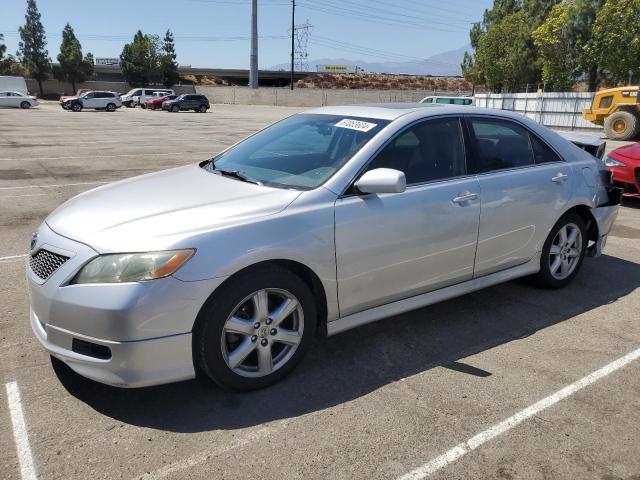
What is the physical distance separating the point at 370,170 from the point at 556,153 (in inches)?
83.4

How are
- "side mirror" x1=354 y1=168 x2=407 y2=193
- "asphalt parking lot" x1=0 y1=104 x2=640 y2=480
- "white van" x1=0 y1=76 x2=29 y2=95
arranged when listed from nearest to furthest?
"asphalt parking lot" x1=0 y1=104 x2=640 y2=480 → "side mirror" x1=354 y1=168 x2=407 y2=193 → "white van" x1=0 y1=76 x2=29 y2=95

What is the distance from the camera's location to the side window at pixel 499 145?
417 centimetres

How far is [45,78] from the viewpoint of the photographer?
81.2 metres

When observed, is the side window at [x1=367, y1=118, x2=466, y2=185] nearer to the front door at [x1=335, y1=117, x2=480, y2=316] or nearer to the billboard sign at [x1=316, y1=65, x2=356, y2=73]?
the front door at [x1=335, y1=117, x2=480, y2=316]

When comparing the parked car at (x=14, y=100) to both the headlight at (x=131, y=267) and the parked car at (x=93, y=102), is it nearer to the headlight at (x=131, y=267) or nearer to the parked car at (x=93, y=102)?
the parked car at (x=93, y=102)

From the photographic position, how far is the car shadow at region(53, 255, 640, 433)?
3013 millimetres

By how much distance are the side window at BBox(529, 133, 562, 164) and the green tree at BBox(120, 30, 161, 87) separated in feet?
282

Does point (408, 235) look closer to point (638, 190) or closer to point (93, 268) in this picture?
point (93, 268)

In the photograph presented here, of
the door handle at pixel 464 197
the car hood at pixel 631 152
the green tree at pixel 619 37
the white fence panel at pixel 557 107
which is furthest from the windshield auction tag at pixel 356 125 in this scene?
the green tree at pixel 619 37

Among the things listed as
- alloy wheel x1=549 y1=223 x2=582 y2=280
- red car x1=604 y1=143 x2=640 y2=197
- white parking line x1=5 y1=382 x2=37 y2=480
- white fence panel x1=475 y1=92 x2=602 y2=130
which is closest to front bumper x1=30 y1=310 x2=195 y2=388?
white parking line x1=5 y1=382 x2=37 y2=480

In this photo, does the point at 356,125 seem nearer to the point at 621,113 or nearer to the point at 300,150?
the point at 300,150

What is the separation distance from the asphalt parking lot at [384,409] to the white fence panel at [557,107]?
26.1 meters

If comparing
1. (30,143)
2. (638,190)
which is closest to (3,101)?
(30,143)

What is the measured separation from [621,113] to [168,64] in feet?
249
